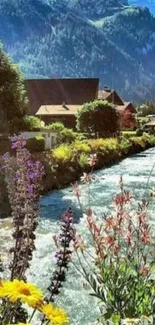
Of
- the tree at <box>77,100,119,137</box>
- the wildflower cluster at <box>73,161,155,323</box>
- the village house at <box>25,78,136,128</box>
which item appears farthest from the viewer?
the village house at <box>25,78,136,128</box>

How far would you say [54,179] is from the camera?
25.1m

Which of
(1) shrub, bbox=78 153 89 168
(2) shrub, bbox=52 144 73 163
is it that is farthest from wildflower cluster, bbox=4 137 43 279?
(1) shrub, bbox=78 153 89 168

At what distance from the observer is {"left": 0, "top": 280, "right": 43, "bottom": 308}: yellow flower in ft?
7.13

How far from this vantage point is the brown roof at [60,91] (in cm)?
8119

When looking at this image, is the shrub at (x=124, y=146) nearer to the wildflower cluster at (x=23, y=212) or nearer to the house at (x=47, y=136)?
the house at (x=47, y=136)

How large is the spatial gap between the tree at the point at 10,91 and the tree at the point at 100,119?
2428cm

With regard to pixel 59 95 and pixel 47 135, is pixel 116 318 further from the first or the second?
pixel 59 95

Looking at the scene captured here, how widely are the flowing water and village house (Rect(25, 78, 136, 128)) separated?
43.3m

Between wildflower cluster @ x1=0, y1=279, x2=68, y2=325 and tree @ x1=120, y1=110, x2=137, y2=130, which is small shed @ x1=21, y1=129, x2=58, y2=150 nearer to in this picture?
wildflower cluster @ x1=0, y1=279, x2=68, y2=325

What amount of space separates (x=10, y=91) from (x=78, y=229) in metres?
14.4

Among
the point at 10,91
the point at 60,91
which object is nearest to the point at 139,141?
the point at 10,91

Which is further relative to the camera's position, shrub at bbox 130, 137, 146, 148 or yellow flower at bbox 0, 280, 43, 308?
shrub at bbox 130, 137, 146, 148

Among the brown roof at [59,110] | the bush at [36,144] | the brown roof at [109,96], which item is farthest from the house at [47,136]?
the brown roof at [109,96]

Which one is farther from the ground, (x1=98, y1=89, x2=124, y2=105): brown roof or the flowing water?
(x1=98, y1=89, x2=124, y2=105): brown roof
